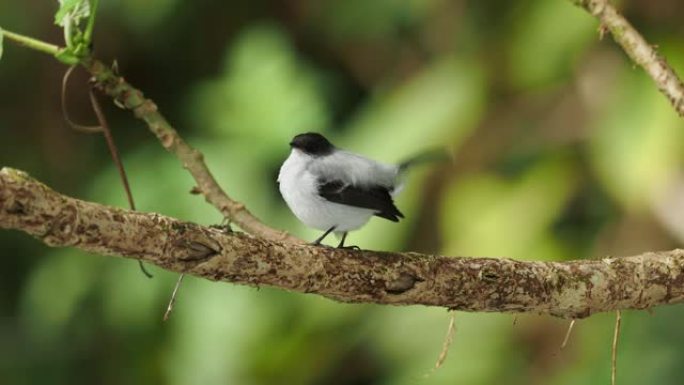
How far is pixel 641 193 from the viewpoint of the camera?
3.00m

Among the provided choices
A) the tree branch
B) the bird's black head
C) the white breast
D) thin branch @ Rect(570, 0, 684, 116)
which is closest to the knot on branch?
the tree branch

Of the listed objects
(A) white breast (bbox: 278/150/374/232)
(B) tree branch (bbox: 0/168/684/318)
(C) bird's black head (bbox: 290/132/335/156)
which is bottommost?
(B) tree branch (bbox: 0/168/684/318)

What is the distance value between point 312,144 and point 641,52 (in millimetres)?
642

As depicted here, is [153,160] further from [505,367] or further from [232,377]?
[505,367]

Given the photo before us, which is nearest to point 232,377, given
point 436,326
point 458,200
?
point 436,326

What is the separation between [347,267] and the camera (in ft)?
4.98

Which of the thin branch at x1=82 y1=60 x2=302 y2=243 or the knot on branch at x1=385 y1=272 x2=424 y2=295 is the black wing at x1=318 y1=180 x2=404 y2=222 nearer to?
the knot on branch at x1=385 y1=272 x2=424 y2=295

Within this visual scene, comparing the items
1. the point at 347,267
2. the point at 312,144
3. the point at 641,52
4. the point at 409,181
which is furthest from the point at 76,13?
the point at 409,181

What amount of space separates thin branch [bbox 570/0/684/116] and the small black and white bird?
521 millimetres

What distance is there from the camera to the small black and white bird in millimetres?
1562

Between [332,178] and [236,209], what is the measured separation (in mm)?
348

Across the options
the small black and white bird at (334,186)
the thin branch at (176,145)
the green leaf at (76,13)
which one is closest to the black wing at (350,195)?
the small black and white bird at (334,186)

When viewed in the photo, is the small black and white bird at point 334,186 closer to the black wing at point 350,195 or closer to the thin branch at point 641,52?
the black wing at point 350,195

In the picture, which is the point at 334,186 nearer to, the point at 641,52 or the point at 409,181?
the point at 641,52
